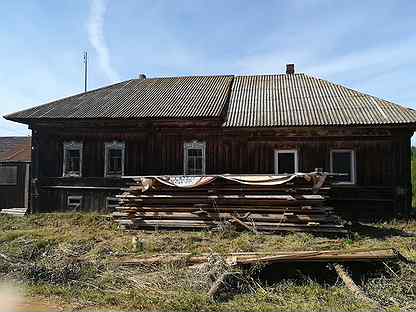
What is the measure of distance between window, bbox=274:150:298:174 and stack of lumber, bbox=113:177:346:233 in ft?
10.1

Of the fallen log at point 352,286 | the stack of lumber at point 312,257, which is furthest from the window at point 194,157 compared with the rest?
the fallen log at point 352,286

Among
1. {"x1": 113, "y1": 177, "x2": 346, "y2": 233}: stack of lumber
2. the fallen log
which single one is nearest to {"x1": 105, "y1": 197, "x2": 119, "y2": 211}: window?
{"x1": 113, "y1": 177, "x2": 346, "y2": 233}: stack of lumber

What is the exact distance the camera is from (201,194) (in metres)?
12.8

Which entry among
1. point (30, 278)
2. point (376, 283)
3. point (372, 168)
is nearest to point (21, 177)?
point (30, 278)

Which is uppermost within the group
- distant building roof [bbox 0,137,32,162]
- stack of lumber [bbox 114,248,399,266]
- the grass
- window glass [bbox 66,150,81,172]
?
distant building roof [bbox 0,137,32,162]

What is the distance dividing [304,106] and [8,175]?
55.6 ft

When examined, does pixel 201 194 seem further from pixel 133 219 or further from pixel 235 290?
pixel 235 290

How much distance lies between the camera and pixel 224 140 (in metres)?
16.0

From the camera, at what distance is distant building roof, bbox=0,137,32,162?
23828mm

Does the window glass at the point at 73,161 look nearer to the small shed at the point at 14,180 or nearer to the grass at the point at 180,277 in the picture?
the grass at the point at 180,277

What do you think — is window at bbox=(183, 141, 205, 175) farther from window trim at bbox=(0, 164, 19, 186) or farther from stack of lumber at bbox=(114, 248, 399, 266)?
window trim at bbox=(0, 164, 19, 186)

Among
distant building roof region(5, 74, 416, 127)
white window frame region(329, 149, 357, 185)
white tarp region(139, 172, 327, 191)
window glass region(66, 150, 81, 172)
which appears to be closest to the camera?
white tarp region(139, 172, 327, 191)

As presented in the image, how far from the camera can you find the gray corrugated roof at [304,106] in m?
15.0

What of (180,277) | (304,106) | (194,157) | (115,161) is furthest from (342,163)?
(180,277)
